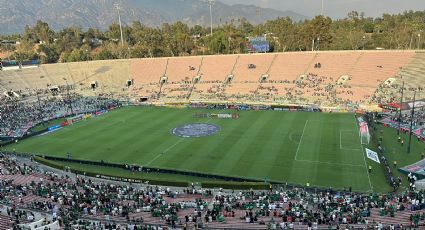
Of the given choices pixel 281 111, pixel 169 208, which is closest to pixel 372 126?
pixel 281 111

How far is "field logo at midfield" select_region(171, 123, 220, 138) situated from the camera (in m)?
51.3

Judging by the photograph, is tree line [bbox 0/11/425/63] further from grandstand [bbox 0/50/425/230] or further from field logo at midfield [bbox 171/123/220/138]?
field logo at midfield [bbox 171/123/220/138]

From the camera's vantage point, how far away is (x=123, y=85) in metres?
89.3

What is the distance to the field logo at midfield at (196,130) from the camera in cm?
5129

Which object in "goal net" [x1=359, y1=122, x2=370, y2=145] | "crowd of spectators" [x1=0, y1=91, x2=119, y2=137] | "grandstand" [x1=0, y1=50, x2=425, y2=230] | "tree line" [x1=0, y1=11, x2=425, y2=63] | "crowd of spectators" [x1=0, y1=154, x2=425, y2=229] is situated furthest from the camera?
"tree line" [x1=0, y1=11, x2=425, y2=63]

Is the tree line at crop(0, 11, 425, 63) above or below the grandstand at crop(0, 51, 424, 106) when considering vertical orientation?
above

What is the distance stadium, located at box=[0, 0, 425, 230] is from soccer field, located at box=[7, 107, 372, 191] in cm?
19

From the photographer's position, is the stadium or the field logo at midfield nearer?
the stadium

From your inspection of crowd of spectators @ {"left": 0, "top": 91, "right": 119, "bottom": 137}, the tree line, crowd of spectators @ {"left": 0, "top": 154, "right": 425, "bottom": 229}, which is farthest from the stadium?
the tree line

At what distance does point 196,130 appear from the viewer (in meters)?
53.4

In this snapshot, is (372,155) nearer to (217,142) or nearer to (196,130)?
(217,142)

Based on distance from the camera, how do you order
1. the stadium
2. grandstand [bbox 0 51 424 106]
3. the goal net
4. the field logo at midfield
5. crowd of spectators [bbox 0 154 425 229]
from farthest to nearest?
grandstand [bbox 0 51 424 106] < the field logo at midfield < the goal net < the stadium < crowd of spectators [bbox 0 154 425 229]

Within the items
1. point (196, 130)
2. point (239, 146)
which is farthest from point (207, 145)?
point (196, 130)

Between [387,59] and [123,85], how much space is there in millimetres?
60455
